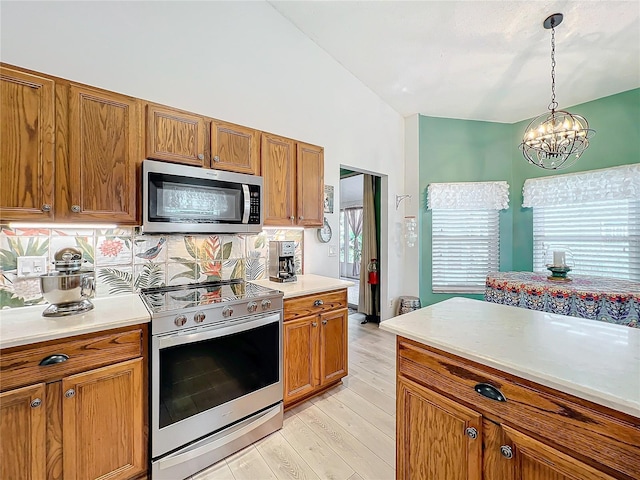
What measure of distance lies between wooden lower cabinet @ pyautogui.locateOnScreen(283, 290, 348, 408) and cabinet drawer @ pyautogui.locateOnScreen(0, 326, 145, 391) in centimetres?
99

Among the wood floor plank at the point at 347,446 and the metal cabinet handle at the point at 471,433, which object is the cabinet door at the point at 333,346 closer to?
the wood floor plank at the point at 347,446

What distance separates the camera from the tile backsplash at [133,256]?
1666 mm

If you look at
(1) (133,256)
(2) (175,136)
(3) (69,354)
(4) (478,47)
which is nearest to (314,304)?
(1) (133,256)

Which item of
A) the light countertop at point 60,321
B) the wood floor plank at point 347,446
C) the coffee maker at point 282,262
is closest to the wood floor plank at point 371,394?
the wood floor plank at point 347,446

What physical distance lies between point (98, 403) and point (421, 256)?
13.3ft

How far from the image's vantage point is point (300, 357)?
2.24 metres

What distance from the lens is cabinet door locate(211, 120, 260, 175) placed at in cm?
212

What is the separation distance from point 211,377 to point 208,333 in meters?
0.30

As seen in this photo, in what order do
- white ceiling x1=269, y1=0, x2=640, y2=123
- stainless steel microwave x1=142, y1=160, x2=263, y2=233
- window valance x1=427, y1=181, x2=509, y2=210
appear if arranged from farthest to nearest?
1. window valance x1=427, y1=181, x2=509, y2=210
2. white ceiling x1=269, y1=0, x2=640, y2=123
3. stainless steel microwave x1=142, y1=160, x2=263, y2=233

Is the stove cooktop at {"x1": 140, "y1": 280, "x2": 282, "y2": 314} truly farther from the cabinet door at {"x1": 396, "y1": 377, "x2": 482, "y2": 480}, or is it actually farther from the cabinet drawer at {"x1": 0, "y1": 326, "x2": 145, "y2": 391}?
the cabinet door at {"x1": 396, "y1": 377, "x2": 482, "y2": 480}

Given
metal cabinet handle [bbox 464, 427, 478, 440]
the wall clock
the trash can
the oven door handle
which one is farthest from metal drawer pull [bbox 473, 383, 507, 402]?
the trash can

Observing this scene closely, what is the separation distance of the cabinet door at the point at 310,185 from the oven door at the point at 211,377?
3.47 feet

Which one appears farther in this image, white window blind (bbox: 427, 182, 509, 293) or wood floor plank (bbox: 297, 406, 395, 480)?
white window blind (bbox: 427, 182, 509, 293)

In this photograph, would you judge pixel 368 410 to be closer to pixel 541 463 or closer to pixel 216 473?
pixel 216 473
